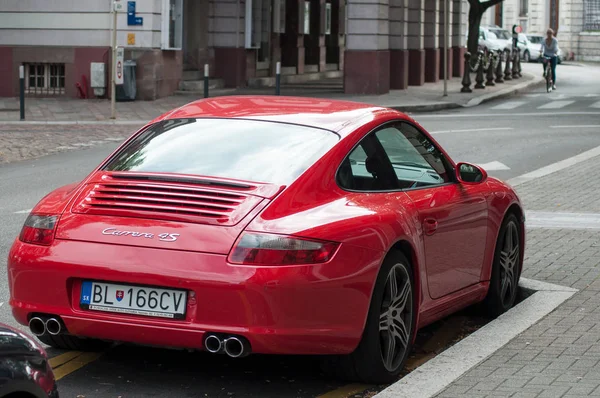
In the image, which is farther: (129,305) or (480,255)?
(480,255)

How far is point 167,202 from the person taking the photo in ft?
19.1

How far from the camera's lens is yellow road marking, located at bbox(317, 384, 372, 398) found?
5871 mm

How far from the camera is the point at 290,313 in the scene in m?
5.48

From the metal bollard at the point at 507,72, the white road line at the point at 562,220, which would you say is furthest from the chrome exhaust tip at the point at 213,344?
the metal bollard at the point at 507,72

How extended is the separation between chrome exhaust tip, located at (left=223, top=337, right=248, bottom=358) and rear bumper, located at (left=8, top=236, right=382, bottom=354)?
0.05 meters

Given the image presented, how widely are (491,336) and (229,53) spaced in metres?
27.8

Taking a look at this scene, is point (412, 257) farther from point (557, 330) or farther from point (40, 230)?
point (40, 230)

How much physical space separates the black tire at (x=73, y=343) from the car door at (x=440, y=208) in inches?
67.5

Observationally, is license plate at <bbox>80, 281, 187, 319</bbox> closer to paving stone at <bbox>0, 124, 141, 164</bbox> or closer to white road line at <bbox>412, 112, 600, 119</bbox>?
paving stone at <bbox>0, 124, 141, 164</bbox>

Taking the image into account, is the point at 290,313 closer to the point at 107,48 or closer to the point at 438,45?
the point at 107,48

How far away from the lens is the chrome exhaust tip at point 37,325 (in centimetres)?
579

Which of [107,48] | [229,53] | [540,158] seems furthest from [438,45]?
[540,158]

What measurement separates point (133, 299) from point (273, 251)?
2.15 ft

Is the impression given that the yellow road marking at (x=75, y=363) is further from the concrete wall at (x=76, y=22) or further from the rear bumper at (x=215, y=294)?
the concrete wall at (x=76, y=22)
